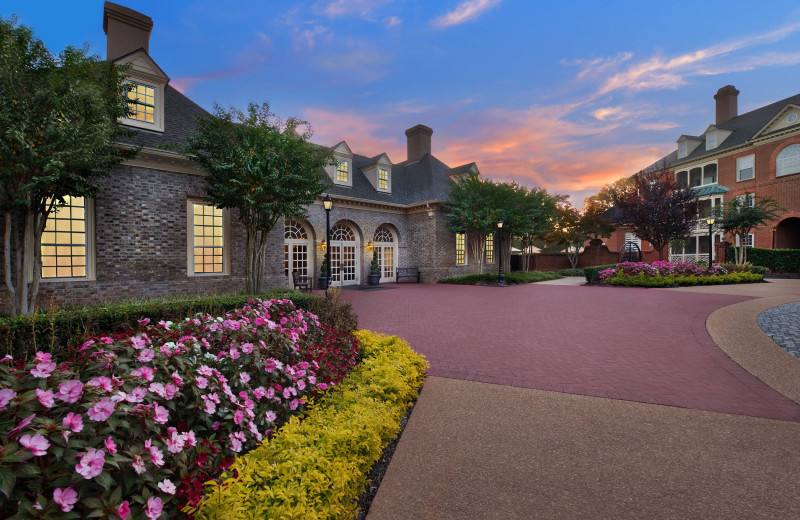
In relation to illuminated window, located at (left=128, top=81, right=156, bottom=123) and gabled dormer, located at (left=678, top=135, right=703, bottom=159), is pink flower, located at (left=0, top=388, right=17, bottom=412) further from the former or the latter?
gabled dormer, located at (left=678, top=135, right=703, bottom=159)

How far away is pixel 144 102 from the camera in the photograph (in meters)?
10.6

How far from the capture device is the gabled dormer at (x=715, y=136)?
90.4 ft

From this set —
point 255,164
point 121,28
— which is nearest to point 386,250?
point 255,164

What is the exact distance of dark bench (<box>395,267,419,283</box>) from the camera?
2116cm

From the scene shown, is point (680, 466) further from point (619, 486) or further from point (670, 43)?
point (670, 43)

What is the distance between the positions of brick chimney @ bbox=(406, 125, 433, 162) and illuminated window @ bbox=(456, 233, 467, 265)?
6701mm

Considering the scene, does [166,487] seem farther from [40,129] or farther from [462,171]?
[462,171]

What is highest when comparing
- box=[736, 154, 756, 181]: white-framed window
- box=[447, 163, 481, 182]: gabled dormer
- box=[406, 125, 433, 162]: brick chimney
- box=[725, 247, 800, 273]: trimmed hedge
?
box=[406, 125, 433, 162]: brick chimney

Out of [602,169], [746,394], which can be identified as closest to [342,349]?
[746,394]

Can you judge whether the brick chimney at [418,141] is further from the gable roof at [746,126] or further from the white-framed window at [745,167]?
the white-framed window at [745,167]

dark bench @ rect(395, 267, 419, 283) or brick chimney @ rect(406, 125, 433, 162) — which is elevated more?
brick chimney @ rect(406, 125, 433, 162)

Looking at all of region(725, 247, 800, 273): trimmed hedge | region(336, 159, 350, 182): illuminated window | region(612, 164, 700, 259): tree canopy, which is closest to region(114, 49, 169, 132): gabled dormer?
region(336, 159, 350, 182): illuminated window

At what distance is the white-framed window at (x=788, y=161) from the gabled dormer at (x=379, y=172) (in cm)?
2608

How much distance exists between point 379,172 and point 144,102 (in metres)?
12.4
